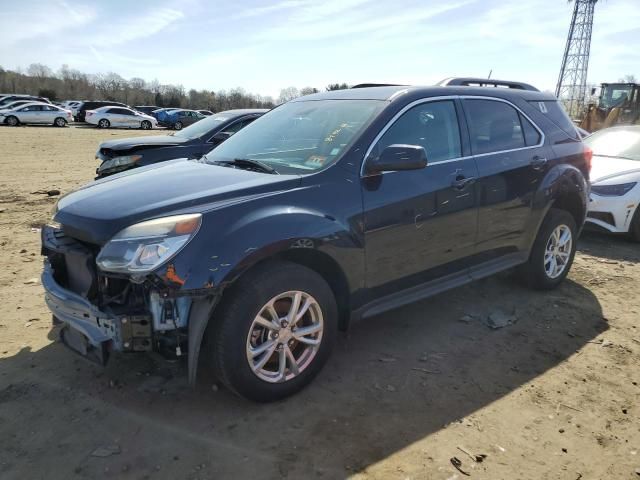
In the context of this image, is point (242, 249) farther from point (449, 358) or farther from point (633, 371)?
point (633, 371)

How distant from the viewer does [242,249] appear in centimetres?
280

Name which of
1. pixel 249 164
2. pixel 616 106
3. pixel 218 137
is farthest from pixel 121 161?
pixel 616 106

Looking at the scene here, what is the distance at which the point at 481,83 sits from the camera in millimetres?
4723

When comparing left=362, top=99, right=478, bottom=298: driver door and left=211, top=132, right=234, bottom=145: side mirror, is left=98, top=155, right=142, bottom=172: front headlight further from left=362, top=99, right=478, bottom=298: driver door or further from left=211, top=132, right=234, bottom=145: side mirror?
left=362, top=99, right=478, bottom=298: driver door

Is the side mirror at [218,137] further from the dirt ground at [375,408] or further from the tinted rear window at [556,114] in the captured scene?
the tinted rear window at [556,114]

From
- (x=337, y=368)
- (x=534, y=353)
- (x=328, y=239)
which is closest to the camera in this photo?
(x=328, y=239)

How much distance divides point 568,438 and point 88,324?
277 centimetres

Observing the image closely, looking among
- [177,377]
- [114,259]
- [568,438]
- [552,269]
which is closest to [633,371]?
[568,438]

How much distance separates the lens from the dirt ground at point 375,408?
266 centimetres

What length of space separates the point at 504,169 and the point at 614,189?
345 cm

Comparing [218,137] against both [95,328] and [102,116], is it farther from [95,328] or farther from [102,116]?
[102,116]

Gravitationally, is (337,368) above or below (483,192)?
below

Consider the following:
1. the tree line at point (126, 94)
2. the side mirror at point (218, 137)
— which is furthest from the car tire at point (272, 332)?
the tree line at point (126, 94)

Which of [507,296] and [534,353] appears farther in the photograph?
[507,296]
